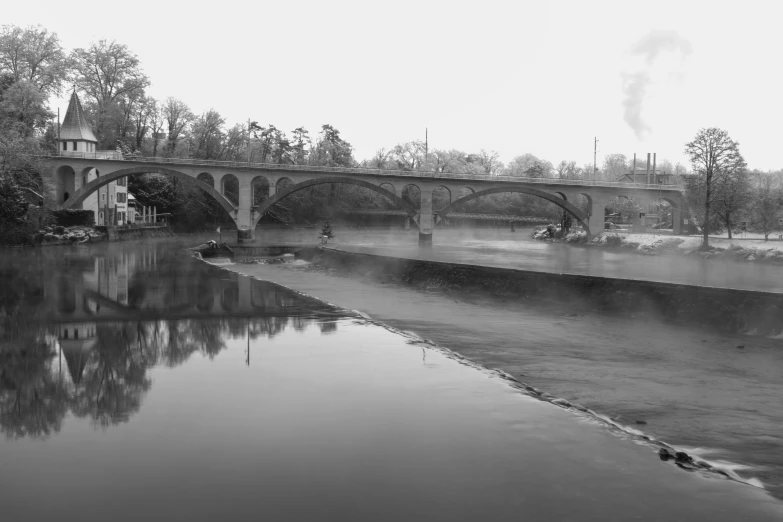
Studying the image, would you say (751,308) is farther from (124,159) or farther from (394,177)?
(124,159)

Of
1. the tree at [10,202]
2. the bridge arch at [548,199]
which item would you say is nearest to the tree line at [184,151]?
the tree at [10,202]

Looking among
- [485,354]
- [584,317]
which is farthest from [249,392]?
[584,317]

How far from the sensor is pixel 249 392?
15.8 metres

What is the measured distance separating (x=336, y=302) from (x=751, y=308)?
17.5 m

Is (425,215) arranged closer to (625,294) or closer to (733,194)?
(733,194)

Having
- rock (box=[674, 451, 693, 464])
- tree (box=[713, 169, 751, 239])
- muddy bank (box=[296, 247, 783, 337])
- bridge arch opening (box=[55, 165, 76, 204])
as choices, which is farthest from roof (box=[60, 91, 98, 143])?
rock (box=[674, 451, 693, 464])

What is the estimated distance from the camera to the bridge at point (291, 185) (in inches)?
3401

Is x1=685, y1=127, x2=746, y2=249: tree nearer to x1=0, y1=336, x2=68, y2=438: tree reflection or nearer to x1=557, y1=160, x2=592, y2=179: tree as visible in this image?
x1=0, y1=336, x2=68, y2=438: tree reflection

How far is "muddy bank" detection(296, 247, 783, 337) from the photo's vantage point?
75.1 feet

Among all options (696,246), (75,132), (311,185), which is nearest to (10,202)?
(75,132)

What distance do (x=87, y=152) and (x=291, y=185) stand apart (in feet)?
84.8

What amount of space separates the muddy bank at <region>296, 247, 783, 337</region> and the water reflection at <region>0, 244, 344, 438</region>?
29.0 feet

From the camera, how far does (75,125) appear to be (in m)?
90.2

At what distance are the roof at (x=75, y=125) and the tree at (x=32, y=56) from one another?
314 cm
